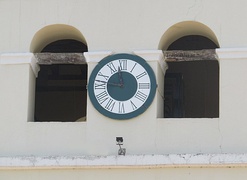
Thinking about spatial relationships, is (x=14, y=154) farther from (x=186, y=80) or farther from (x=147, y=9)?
(x=186, y=80)

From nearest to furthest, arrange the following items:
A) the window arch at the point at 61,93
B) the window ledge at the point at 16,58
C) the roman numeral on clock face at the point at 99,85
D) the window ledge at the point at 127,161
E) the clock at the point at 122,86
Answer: the window ledge at the point at 127,161
the clock at the point at 122,86
the roman numeral on clock face at the point at 99,85
the window ledge at the point at 16,58
the window arch at the point at 61,93

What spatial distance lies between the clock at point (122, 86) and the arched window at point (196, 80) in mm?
2964

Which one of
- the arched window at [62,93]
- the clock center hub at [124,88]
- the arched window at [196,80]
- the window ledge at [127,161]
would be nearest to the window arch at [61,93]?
the arched window at [62,93]

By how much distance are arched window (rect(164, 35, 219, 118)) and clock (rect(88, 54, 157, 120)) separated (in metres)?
2.96

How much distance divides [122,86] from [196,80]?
4062 mm

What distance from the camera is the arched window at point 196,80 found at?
69.7 feet

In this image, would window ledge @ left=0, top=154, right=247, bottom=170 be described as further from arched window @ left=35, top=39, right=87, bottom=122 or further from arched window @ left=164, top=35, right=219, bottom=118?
arched window @ left=35, top=39, right=87, bottom=122

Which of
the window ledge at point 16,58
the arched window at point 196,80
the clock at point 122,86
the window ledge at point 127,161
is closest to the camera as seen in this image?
the window ledge at point 127,161

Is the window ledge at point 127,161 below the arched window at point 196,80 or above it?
below

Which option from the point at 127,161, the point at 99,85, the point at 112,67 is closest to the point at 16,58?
the point at 99,85

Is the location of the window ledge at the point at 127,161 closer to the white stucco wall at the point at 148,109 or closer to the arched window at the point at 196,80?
the white stucco wall at the point at 148,109

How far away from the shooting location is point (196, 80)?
2181 cm

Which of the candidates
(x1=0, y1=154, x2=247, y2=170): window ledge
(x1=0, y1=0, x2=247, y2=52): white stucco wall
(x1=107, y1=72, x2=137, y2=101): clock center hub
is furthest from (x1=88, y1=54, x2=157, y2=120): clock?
(x1=0, y1=154, x2=247, y2=170): window ledge

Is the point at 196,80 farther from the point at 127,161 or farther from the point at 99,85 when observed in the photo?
the point at 127,161
